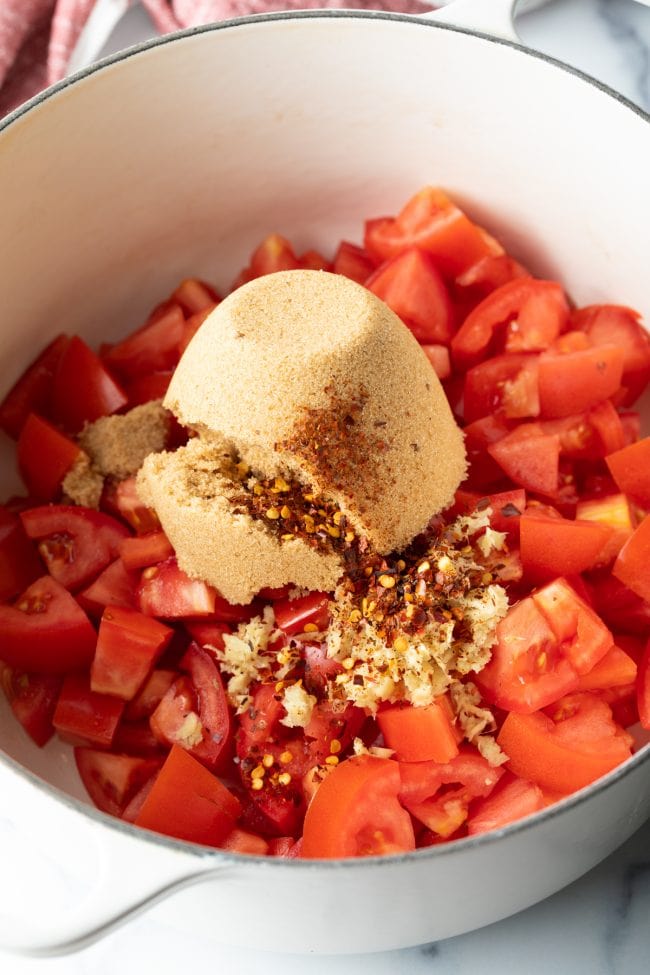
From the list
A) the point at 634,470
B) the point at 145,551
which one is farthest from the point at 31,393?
the point at 634,470

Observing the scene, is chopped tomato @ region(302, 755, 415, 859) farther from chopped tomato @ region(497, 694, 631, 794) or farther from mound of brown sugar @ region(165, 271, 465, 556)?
mound of brown sugar @ region(165, 271, 465, 556)

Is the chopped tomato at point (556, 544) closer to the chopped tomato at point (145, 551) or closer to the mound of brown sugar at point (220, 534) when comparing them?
the mound of brown sugar at point (220, 534)

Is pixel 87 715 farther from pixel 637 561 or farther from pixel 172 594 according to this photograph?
pixel 637 561

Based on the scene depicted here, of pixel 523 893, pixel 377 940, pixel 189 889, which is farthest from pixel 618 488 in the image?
pixel 189 889

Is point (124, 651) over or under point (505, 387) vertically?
over

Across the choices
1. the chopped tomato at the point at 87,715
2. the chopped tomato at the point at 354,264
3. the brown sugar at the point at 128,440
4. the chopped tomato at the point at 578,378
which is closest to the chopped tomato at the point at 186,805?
the chopped tomato at the point at 87,715

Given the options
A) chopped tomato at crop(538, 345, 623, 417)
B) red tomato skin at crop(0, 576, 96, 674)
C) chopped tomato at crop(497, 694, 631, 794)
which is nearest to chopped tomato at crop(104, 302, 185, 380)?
red tomato skin at crop(0, 576, 96, 674)

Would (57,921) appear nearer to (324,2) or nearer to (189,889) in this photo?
(189,889)

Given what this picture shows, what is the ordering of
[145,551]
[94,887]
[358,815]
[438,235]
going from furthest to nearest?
[438,235] → [145,551] → [358,815] → [94,887]
